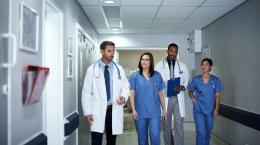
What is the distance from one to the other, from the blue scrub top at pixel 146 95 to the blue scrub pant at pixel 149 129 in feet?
0.18

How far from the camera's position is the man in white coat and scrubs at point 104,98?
102 inches

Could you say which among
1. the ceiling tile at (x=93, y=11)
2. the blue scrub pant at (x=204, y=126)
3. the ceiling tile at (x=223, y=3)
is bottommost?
the blue scrub pant at (x=204, y=126)

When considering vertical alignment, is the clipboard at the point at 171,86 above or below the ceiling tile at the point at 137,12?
below

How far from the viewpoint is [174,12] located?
4191 mm

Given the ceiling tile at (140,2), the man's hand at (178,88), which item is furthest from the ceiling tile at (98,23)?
the man's hand at (178,88)

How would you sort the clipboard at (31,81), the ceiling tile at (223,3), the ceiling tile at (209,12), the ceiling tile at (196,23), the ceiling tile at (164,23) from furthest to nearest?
1. the ceiling tile at (164,23)
2. the ceiling tile at (196,23)
3. the ceiling tile at (209,12)
4. the ceiling tile at (223,3)
5. the clipboard at (31,81)

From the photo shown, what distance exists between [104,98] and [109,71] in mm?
273

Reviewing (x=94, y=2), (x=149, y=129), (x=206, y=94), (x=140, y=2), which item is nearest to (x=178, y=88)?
(x=206, y=94)

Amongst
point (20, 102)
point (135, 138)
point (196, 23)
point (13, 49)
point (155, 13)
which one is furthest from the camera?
point (196, 23)

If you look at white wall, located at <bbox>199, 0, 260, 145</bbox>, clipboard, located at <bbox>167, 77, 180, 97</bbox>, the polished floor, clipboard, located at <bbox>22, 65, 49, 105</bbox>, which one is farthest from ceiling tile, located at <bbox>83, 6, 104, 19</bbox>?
clipboard, located at <bbox>22, 65, 49, 105</bbox>

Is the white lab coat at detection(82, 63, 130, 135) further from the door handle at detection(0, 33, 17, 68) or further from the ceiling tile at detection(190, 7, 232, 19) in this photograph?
the ceiling tile at detection(190, 7, 232, 19)

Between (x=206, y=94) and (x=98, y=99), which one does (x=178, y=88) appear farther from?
(x=98, y=99)

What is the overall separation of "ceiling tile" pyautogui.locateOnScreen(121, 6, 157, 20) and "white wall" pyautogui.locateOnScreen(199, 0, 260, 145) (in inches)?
46.0

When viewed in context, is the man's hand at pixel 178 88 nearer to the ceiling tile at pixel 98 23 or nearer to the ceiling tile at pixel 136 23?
the ceiling tile at pixel 136 23
